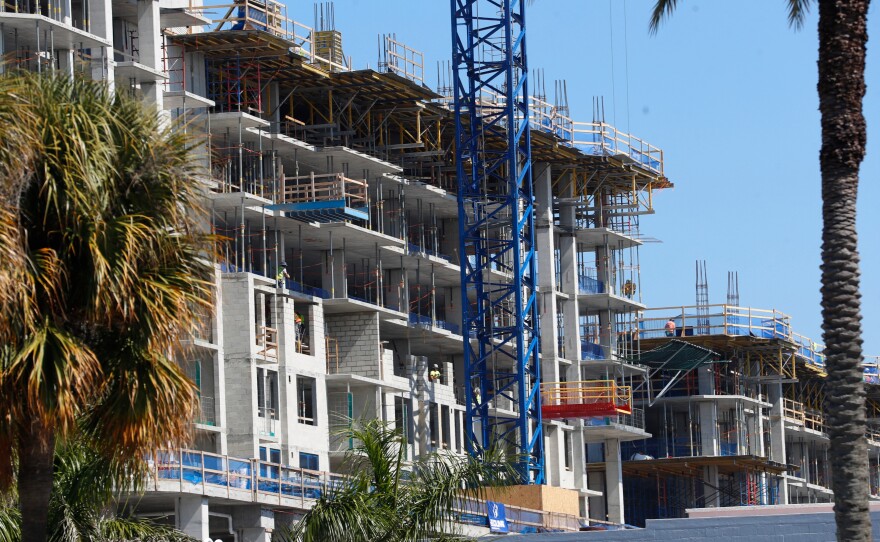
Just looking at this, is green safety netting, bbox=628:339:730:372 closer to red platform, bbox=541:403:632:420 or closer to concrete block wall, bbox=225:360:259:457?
red platform, bbox=541:403:632:420

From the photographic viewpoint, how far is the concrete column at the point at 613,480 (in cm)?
10994

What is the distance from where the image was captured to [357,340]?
8525 cm

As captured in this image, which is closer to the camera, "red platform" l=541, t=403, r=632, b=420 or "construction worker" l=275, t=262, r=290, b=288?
"construction worker" l=275, t=262, r=290, b=288

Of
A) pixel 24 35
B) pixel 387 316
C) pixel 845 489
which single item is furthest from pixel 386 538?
pixel 387 316

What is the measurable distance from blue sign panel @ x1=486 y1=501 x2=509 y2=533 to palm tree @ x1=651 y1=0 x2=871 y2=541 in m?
32.9

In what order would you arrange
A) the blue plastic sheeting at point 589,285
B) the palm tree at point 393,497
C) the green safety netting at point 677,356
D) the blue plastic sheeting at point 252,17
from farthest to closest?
the green safety netting at point 677,356
the blue plastic sheeting at point 589,285
the blue plastic sheeting at point 252,17
the palm tree at point 393,497

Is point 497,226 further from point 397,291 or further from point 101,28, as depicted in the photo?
point 101,28

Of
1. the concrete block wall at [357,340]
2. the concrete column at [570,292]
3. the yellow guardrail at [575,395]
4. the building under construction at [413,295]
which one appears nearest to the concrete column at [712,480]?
the building under construction at [413,295]

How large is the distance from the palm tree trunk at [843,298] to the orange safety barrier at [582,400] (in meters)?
69.3

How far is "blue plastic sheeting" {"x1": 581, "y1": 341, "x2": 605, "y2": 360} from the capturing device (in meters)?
109

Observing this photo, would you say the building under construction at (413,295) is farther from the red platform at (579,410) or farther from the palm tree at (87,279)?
the palm tree at (87,279)

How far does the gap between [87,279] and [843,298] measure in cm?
1135

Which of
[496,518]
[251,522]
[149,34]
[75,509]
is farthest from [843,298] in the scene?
[149,34]

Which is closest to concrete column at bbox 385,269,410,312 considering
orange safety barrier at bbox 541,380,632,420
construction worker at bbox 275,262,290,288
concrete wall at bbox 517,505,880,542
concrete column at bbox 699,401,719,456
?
orange safety barrier at bbox 541,380,632,420
